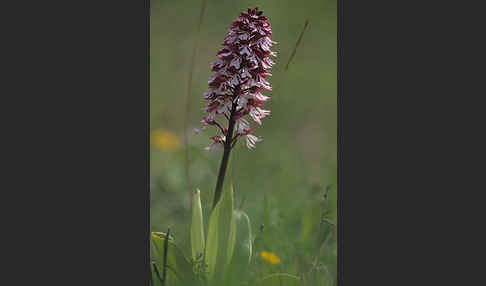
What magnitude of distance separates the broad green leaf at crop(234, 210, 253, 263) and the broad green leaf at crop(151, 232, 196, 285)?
0.37 m

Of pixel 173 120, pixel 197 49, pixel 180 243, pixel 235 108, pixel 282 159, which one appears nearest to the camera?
pixel 235 108

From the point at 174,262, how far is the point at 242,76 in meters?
1.39

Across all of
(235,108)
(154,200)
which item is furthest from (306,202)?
(235,108)

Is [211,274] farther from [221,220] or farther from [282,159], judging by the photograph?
[282,159]

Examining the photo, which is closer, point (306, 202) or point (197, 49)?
point (197, 49)

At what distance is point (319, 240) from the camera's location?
4.17 meters

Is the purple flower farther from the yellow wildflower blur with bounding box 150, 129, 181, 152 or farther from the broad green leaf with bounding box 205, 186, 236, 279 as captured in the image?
the yellow wildflower blur with bounding box 150, 129, 181, 152

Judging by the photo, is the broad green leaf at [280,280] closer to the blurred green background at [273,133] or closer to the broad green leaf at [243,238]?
the broad green leaf at [243,238]

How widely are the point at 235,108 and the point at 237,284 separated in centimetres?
122

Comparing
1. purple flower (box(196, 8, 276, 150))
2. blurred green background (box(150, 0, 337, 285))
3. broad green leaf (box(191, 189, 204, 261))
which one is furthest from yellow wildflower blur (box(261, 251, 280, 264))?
purple flower (box(196, 8, 276, 150))

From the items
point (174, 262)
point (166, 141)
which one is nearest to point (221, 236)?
point (174, 262)

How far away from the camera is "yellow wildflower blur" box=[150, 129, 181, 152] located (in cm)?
526

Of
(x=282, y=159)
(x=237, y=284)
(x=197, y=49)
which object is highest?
(x=197, y=49)

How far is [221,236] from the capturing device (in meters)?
3.72
